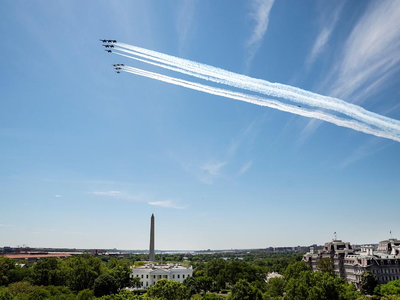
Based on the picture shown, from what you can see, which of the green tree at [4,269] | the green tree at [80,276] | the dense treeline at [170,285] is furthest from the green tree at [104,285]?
the green tree at [4,269]

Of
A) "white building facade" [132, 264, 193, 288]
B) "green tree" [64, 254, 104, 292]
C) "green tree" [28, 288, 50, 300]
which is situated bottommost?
"white building facade" [132, 264, 193, 288]

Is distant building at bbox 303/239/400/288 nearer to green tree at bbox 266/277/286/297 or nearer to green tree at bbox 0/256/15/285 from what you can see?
green tree at bbox 266/277/286/297

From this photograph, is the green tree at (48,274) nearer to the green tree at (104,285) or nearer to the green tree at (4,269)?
the green tree at (4,269)

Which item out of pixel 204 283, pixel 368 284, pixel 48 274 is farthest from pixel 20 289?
pixel 368 284

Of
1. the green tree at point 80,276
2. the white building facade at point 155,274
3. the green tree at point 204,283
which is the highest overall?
the green tree at point 80,276

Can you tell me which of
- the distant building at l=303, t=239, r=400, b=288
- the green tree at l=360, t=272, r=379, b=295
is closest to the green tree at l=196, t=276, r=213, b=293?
the distant building at l=303, t=239, r=400, b=288

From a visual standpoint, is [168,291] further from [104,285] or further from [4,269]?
[4,269]

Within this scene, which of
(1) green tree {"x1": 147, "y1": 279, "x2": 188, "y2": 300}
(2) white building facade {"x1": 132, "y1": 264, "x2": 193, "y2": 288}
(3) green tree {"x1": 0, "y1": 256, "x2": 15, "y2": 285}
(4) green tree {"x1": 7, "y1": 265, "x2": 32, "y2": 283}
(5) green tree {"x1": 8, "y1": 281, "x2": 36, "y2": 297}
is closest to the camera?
(1) green tree {"x1": 147, "y1": 279, "x2": 188, "y2": 300}

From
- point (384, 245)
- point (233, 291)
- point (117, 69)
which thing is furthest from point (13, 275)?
point (384, 245)

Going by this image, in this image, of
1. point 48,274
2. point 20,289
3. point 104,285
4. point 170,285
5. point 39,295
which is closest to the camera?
point 39,295
